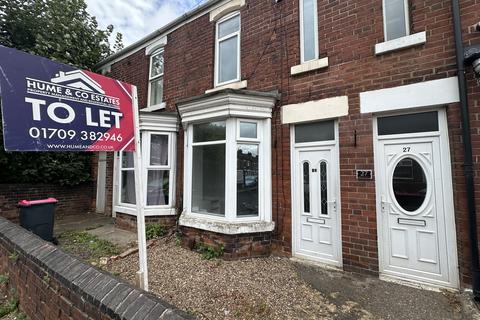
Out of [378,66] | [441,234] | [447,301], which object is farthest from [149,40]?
[447,301]

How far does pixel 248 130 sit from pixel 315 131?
131 centimetres

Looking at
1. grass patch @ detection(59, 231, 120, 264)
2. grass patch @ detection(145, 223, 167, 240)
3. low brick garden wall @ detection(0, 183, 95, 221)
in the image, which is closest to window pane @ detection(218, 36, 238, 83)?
grass patch @ detection(145, 223, 167, 240)

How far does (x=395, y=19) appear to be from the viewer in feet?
14.2

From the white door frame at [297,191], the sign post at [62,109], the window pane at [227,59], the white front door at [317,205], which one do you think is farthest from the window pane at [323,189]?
the sign post at [62,109]

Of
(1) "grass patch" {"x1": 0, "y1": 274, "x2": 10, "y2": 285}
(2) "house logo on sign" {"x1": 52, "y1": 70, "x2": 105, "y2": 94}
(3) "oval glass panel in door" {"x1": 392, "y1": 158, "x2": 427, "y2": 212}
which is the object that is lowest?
(1) "grass patch" {"x1": 0, "y1": 274, "x2": 10, "y2": 285}

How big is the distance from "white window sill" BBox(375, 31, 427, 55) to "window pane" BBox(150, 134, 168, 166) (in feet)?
17.2

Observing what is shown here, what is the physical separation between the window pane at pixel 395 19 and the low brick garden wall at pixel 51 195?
1052 centimetres

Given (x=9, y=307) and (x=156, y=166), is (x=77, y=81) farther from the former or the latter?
(x=156, y=166)

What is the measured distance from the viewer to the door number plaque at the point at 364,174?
169 inches

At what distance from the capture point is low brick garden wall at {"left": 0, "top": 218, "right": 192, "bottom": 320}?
6.11ft

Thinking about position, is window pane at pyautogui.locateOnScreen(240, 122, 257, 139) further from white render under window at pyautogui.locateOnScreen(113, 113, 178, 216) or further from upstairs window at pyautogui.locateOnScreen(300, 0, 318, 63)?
white render under window at pyautogui.locateOnScreen(113, 113, 178, 216)

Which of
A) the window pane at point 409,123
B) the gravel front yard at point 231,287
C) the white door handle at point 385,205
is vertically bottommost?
the gravel front yard at point 231,287

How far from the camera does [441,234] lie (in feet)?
12.5

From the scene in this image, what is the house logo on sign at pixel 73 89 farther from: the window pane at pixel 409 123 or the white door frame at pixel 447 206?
the white door frame at pixel 447 206
